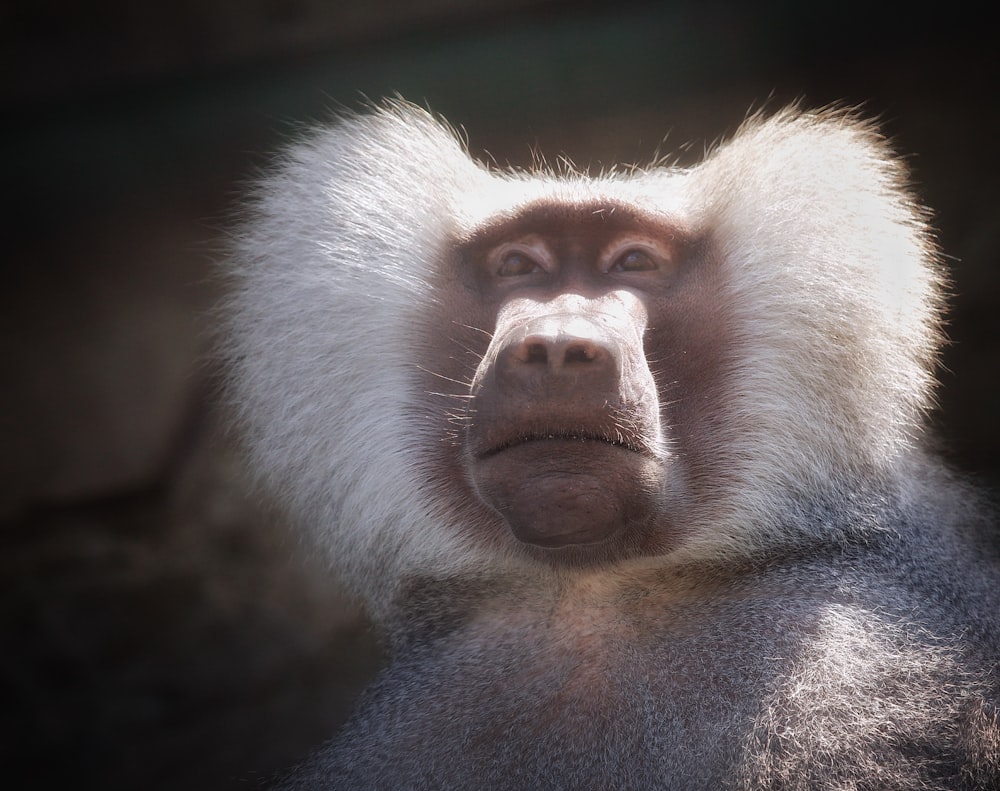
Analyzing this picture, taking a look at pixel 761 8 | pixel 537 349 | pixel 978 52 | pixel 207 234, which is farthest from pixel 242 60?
pixel 978 52

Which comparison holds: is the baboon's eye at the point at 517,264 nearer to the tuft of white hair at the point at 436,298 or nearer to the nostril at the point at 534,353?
the tuft of white hair at the point at 436,298

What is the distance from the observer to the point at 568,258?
2.01 metres

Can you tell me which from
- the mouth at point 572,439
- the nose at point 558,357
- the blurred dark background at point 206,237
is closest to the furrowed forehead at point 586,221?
the nose at point 558,357

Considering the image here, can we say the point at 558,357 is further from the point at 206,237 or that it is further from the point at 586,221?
the point at 206,237

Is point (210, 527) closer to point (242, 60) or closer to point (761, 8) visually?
point (242, 60)

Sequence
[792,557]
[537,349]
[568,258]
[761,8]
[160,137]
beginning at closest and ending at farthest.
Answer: [537,349], [792,557], [568,258], [761,8], [160,137]

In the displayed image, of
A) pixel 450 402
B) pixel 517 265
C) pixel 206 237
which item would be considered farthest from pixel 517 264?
pixel 206 237

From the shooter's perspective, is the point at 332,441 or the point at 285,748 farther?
the point at 285,748

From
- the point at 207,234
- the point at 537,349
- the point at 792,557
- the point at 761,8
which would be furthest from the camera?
the point at 207,234

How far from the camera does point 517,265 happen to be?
2.05 m

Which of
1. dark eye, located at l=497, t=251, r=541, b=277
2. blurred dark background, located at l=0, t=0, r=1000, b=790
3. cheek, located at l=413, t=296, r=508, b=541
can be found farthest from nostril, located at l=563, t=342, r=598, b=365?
blurred dark background, located at l=0, t=0, r=1000, b=790

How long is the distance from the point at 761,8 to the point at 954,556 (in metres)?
1.89

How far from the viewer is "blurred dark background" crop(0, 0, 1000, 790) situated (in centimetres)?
312

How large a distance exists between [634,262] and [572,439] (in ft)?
1.67
